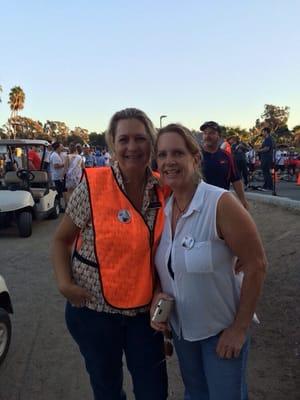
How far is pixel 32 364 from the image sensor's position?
11.4 feet

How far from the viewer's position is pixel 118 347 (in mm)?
2102

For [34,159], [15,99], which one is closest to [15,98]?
[15,99]

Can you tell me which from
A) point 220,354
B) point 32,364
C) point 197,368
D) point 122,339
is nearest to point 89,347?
point 122,339

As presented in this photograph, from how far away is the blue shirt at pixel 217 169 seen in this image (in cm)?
476

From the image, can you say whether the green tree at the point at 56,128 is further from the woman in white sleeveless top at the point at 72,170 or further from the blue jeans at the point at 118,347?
the blue jeans at the point at 118,347

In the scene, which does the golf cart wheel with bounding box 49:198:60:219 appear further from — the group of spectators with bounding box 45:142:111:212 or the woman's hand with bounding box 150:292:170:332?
the woman's hand with bounding box 150:292:170:332

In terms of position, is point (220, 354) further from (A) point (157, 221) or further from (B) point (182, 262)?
(A) point (157, 221)

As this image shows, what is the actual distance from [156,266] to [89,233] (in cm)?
33

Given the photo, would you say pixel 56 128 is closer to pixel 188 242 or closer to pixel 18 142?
pixel 18 142

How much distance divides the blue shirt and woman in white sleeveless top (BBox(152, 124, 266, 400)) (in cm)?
282

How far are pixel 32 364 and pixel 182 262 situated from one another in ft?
7.33

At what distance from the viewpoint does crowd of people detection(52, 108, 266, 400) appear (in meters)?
1.77

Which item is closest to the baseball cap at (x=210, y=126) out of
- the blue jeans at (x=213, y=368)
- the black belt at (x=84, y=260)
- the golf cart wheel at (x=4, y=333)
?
the golf cart wheel at (x=4, y=333)

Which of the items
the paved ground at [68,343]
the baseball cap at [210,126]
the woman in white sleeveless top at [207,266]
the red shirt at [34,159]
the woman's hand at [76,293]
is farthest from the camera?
the red shirt at [34,159]
